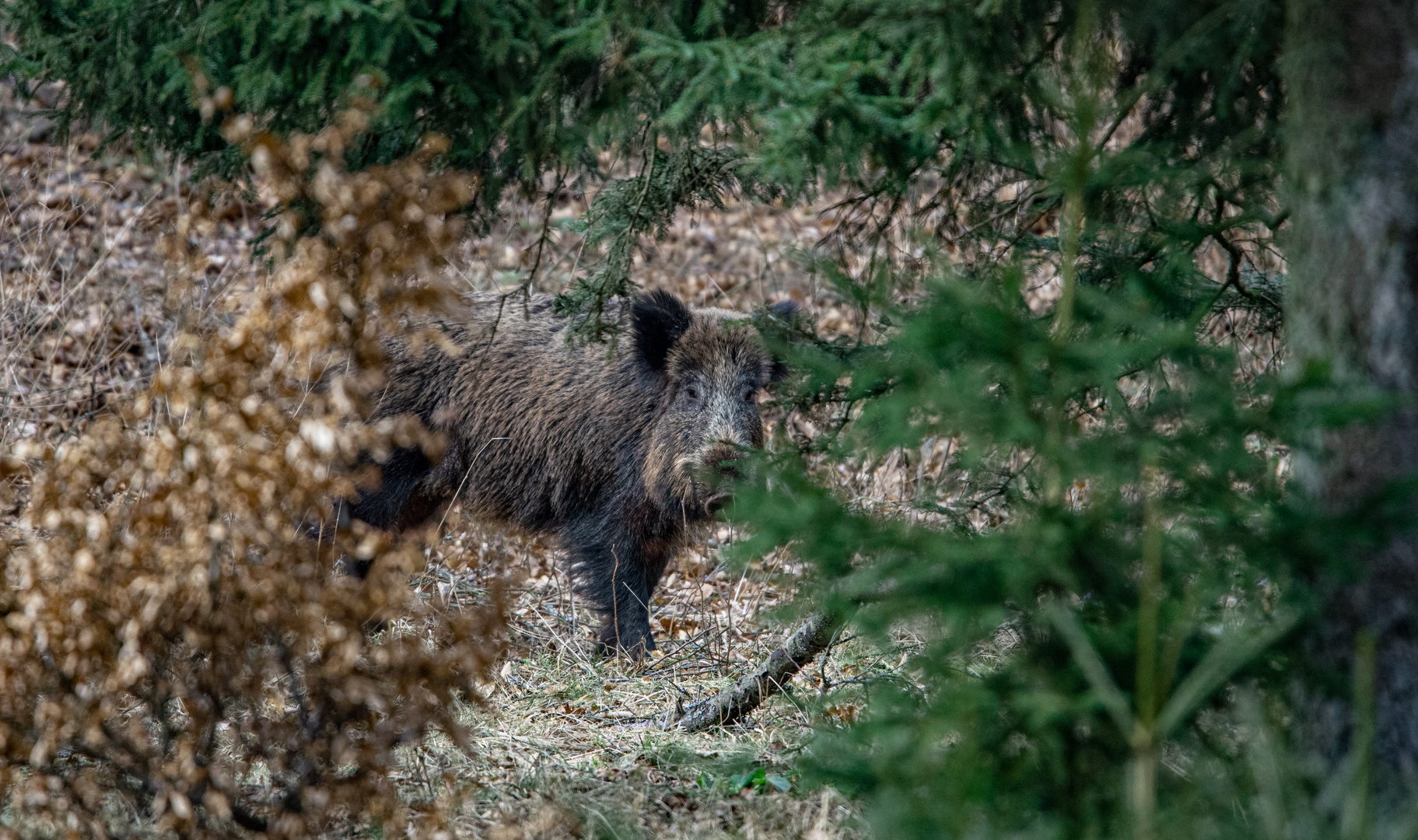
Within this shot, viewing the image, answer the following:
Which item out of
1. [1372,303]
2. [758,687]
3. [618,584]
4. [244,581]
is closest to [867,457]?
[1372,303]

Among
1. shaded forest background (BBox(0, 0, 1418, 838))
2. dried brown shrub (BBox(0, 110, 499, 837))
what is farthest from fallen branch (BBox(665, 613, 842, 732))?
dried brown shrub (BBox(0, 110, 499, 837))

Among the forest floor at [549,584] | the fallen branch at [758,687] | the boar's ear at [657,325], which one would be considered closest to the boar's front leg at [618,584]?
the forest floor at [549,584]

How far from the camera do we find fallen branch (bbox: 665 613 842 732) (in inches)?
178

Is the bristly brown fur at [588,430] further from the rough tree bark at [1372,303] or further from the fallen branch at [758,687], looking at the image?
the rough tree bark at [1372,303]

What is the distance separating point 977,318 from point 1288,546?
0.78 metres

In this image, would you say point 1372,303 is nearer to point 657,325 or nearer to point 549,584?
point 657,325

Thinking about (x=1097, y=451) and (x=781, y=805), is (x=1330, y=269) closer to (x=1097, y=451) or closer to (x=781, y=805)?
(x=1097, y=451)

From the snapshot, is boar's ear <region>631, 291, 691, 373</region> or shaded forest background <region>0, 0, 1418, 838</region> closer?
shaded forest background <region>0, 0, 1418, 838</region>

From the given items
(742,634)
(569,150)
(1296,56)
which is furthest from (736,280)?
(1296,56)

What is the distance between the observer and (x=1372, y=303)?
253cm

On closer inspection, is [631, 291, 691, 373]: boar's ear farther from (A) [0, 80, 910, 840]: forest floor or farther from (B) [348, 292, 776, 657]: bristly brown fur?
(A) [0, 80, 910, 840]: forest floor

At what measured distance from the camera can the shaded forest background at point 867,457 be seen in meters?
2.30

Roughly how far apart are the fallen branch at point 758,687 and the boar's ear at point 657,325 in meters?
2.63

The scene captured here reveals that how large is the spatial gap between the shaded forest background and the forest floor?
A: 52 millimetres
